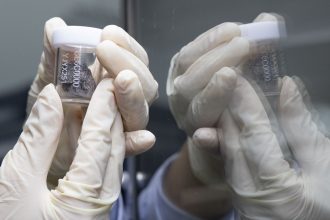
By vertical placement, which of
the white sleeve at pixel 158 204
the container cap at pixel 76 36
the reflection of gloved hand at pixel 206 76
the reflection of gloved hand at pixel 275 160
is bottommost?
the white sleeve at pixel 158 204

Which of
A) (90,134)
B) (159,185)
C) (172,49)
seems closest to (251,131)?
(90,134)

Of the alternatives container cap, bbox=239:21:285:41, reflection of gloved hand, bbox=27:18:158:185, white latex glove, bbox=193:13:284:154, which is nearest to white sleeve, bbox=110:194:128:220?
reflection of gloved hand, bbox=27:18:158:185

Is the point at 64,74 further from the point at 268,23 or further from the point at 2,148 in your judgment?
the point at 2,148

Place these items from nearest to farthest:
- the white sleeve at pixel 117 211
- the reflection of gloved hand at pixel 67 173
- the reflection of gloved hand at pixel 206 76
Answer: the reflection of gloved hand at pixel 67 173 → the reflection of gloved hand at pixel 206 76 → the white sleeve at pixel 117 211

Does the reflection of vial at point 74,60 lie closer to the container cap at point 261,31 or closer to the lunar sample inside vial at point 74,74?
the lunar sample inside vial at point 74,74

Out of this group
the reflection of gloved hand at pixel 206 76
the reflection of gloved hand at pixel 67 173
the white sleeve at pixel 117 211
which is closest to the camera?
the reflection of gloved hand at pixel 67 173

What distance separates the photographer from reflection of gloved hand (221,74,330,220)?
2.99 ft

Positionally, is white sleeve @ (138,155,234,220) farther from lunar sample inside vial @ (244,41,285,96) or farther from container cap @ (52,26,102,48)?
container cap @ (52,26,102,48)

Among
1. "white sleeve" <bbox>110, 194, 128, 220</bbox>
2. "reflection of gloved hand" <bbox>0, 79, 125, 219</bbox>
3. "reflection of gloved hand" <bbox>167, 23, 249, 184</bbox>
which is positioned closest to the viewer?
"reflection of gloved hand" <bbox>0, 79, 125, 219</bbox>

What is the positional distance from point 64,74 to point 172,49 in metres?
0.47

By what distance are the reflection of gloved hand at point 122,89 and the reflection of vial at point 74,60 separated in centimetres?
3

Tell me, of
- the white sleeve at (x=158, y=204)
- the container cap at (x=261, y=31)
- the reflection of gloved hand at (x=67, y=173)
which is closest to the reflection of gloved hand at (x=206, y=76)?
the container cap at (x=261, y=31)

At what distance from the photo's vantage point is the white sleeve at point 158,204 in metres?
1.39

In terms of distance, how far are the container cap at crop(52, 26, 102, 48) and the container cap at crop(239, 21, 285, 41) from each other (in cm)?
30
